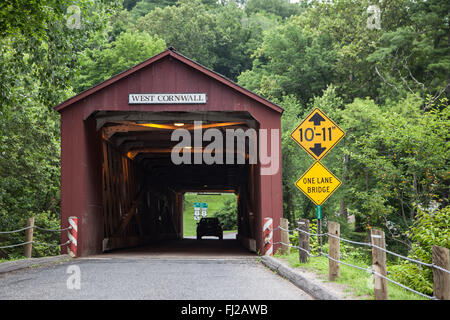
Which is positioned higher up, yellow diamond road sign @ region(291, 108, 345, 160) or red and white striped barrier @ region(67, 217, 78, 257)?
yellow diamond road sign @ region(291, 108, 345, 160)

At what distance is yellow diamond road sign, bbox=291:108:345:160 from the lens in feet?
35.7

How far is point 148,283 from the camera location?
8.06m

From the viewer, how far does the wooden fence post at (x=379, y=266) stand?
5.71m

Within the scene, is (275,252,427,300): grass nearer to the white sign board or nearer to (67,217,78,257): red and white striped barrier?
the white sign board

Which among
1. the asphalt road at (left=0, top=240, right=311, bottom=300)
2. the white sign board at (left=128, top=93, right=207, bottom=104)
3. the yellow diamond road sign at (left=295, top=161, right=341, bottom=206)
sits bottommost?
the asphalt road at (left=0, top=240, right=311, bottom=300)

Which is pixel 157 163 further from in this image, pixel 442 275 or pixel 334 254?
pixel 442 275

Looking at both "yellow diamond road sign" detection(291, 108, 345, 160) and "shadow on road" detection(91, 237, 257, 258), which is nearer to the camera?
"yellow diamond road sign" detection(291, 108, 345, 160)

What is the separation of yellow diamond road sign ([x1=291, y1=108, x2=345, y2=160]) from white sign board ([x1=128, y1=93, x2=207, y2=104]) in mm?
3946

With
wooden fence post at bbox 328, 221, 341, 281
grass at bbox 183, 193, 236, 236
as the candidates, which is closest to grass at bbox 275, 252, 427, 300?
wooden fence post at bbox 328, 221, 341, 281

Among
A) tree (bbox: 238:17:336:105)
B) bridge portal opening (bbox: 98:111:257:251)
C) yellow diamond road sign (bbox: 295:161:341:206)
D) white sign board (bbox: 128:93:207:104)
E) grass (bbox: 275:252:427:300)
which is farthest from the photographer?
tree (bbox: 238:17:336:105)

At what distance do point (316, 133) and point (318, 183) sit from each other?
107 centimetres

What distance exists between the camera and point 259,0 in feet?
224

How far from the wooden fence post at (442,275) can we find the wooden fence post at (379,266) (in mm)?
701

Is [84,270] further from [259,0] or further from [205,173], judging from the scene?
[259,0]
